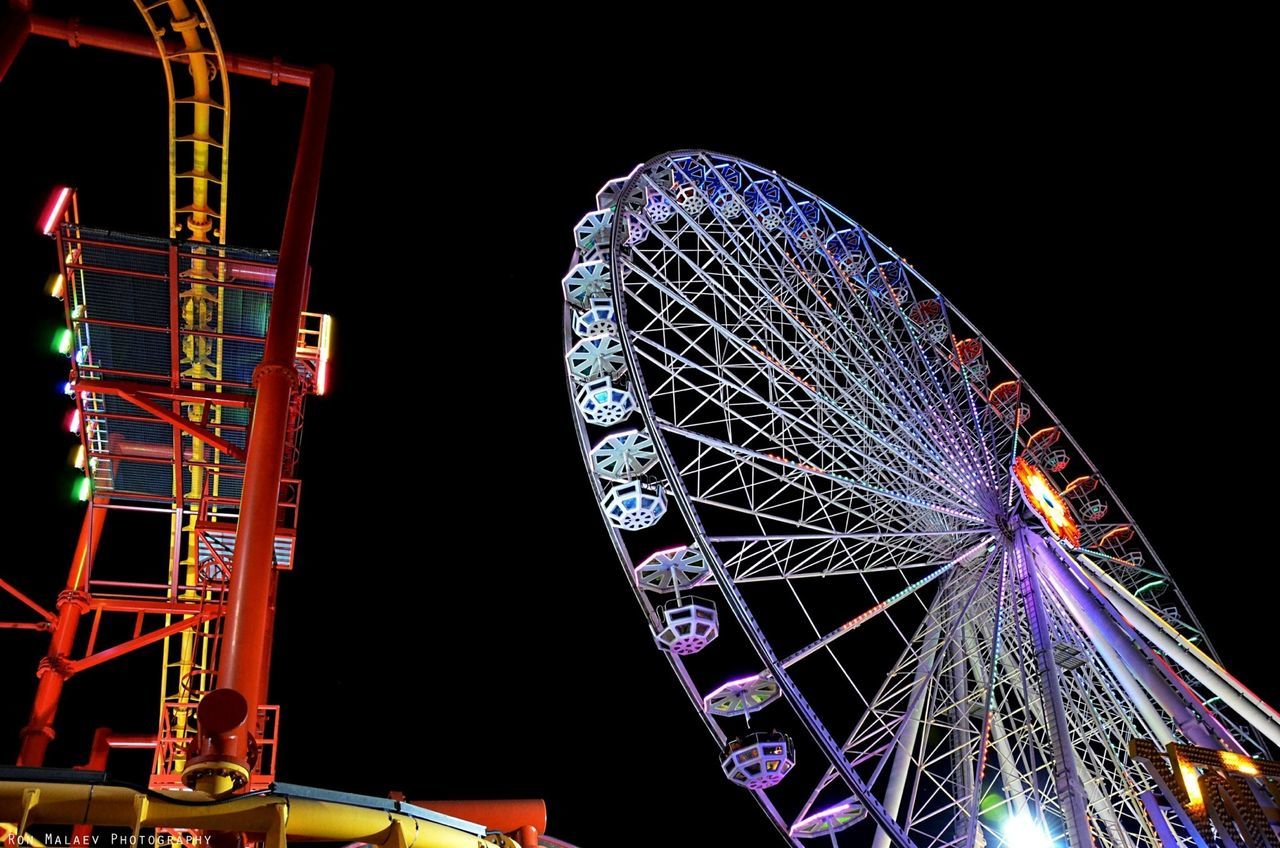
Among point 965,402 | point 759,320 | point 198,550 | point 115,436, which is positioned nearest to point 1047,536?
point 965,402

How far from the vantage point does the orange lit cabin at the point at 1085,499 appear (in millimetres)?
24547

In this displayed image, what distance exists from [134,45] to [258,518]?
786cm

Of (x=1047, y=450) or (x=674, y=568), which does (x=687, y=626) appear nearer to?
(x=674, y=568)

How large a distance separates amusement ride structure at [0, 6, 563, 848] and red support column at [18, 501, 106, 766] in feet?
0.10

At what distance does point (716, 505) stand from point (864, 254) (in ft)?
28.4

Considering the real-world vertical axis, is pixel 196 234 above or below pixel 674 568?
above

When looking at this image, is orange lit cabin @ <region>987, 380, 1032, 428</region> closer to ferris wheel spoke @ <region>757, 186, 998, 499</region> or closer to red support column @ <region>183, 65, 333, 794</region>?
ferris wheel spoke @ <region>757, 186, 998, 499</region>

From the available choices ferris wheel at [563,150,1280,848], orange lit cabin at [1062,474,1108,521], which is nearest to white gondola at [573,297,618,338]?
ferris wheel at [563,150,1280,848]

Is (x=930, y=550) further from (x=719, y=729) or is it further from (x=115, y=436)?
(x=115, y=436)

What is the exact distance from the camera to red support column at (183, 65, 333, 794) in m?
7.83

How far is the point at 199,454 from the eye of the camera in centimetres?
1620

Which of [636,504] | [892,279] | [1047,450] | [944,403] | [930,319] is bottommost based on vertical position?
[636,504]

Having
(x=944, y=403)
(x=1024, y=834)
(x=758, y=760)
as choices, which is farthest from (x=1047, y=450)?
(x=758, y=760)

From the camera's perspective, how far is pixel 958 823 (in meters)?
17.4
